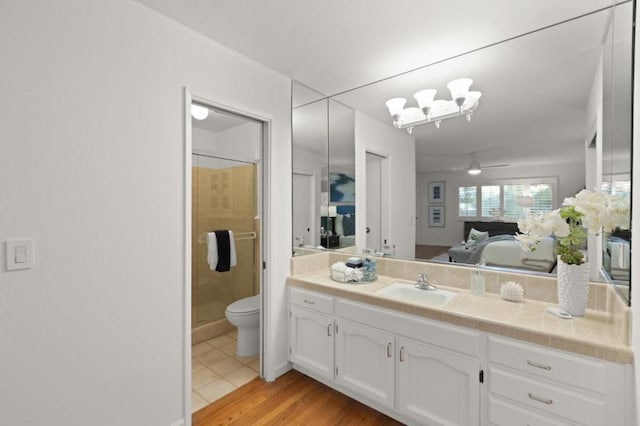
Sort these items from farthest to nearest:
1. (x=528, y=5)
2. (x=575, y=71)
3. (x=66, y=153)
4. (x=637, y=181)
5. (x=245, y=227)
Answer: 1. (x=245, y=227)
2. (x=575, y=71)
3. (x=528, y=5)
4. (x=66, y=153)
5. (x=637, y=181)

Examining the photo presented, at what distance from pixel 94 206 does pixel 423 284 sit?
1.98 metres

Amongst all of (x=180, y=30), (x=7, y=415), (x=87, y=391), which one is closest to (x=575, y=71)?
(x=180, y=30)

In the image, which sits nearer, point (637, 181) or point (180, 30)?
point (637, 181)

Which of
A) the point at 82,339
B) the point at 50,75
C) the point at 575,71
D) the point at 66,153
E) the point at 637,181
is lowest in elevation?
the point at 82,339

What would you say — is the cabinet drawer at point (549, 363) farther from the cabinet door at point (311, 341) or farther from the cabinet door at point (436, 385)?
the cabinet door at point (311, 341)

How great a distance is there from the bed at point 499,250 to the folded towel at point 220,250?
7.31ft

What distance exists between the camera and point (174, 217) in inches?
68.3

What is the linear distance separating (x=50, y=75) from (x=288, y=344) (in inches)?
86.4

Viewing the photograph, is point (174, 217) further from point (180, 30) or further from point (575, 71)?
point (575, 71)

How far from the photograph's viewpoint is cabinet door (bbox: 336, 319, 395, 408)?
1802 millimetres

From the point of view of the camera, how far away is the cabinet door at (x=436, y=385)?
1512 millimetres

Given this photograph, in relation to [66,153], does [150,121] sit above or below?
above

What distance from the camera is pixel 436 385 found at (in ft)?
5.34

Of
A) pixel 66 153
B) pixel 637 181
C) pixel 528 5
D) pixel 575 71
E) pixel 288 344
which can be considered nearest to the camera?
pixel 637 181
